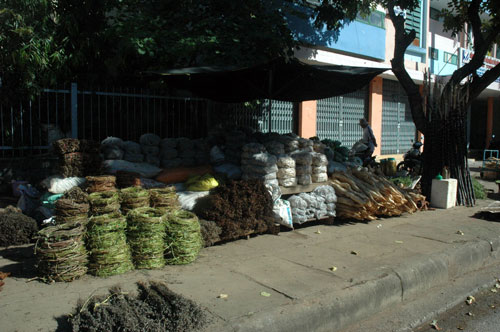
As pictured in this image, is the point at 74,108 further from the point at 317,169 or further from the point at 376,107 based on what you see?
the point at 376,107

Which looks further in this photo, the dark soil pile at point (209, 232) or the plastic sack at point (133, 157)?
the plastic sack at point (133, 157)

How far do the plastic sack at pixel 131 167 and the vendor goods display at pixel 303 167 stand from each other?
230 centimetres

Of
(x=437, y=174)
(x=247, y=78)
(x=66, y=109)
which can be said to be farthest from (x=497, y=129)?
(x=66, y=109)

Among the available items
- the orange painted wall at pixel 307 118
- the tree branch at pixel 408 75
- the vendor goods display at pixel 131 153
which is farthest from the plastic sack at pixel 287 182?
the orange painted wall at pixel 307 118

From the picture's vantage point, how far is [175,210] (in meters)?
5.46

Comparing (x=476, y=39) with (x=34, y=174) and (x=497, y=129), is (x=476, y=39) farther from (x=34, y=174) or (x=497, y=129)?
(x=497, y=129)

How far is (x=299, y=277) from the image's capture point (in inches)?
185

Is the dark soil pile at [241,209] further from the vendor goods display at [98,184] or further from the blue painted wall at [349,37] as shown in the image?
the blue painted wall at [349,37]

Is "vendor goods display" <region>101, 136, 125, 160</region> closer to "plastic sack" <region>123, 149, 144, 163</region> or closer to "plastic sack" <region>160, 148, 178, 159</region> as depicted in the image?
"plastic sack" <region>123, 149, 144, 163</region>

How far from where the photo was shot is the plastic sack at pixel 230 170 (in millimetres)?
7035

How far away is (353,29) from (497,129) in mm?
17226

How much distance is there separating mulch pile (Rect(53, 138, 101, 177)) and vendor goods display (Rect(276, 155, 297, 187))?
2.82 m

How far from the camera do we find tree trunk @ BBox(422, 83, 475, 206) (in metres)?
9.12

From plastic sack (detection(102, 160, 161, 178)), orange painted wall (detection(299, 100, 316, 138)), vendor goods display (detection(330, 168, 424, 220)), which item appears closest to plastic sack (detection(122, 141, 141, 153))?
plastic sack (detection(102, 160, 161, 178))
